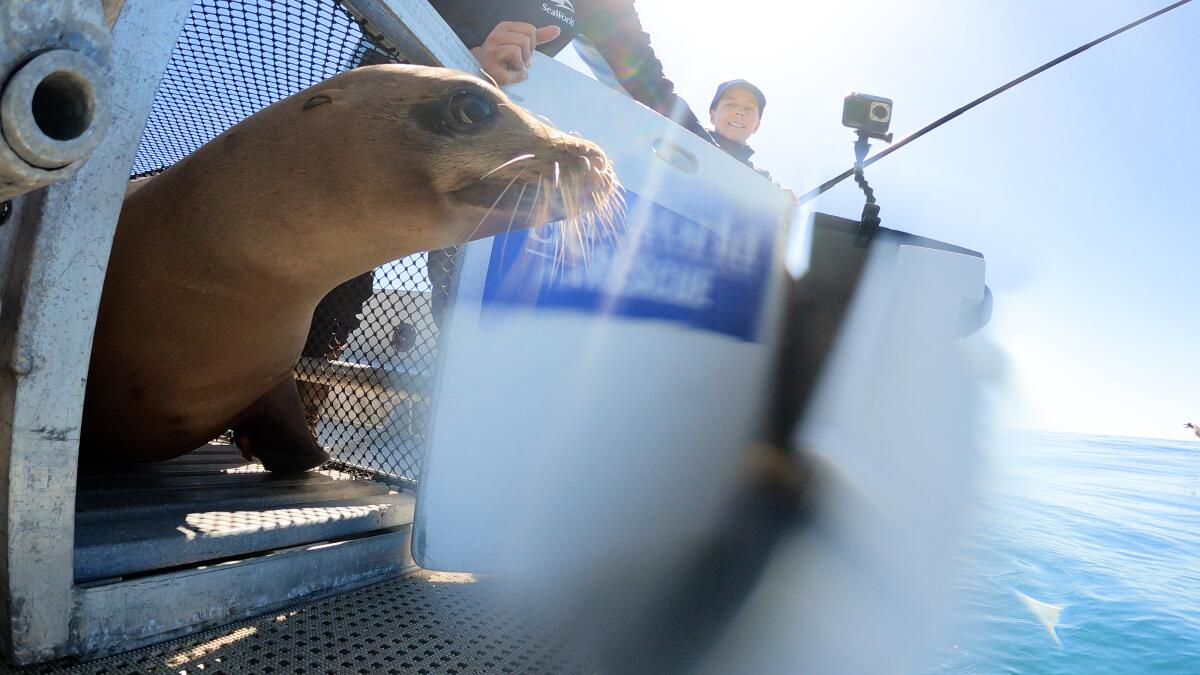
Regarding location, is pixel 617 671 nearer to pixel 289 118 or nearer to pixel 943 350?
pixel 289 118

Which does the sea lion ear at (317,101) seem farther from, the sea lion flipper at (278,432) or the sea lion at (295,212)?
the sea lion flipper at (278,432)

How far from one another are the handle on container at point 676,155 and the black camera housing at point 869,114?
2.36 feet

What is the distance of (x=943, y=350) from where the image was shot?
246 centimetres

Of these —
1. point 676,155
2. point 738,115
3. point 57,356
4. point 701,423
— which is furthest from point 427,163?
point 738,115

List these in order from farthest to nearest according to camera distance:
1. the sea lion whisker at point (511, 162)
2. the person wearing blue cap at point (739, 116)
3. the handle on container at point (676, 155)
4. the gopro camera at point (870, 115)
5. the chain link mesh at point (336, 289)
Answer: the person wearing blue cap at point (739, 116) < the gopro camera at point (870, 115) < the handle on container at point (676, 155) < the chain link mesh at point (336, 289) < the sea lion whisker at point (511, 162)

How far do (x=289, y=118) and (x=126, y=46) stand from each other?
1.84 ft

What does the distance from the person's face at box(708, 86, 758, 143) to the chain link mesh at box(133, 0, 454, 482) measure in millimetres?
2497

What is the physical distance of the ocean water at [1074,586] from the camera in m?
2.42

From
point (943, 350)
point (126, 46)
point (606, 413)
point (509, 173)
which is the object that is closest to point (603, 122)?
point (509, 173)

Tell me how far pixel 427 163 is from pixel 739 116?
3096 mm

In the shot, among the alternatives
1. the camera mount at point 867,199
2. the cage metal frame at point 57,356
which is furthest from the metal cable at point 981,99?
the cage metal frame at point 57,356

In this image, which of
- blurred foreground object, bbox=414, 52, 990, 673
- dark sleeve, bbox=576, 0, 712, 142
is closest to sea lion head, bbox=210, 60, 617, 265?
blurred foreground object, bbox=414, 52, 990, 673

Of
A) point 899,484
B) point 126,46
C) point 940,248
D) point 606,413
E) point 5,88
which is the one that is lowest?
point 899,484

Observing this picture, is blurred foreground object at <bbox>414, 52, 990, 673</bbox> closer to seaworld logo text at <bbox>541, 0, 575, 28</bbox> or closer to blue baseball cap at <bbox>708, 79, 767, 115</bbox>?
seaworld logo text at <bbox>541, 0, 575, 28</bbox>
